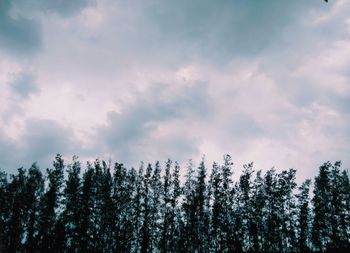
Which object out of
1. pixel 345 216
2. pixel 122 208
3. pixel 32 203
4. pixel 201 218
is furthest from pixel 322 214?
pixel 32 203

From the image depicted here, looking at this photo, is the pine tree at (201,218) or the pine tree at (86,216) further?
the pine tree at (201,218)

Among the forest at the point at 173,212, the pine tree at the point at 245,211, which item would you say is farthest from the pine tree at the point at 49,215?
the pine tree at the point at 245,211

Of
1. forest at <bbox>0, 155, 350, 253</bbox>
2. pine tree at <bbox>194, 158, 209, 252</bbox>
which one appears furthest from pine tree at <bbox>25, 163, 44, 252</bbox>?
pine tree at <bbox>194, 158, 209, 252</bbox>

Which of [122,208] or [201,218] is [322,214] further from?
[122,208]

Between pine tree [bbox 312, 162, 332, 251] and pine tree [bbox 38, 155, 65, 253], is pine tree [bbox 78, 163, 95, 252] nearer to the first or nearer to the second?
pine tree [bbox 38, 155, 65, 253]

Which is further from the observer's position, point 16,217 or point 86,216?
point 16,217

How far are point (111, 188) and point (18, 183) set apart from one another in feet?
56.6

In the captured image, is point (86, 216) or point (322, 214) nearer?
point (86, 216)

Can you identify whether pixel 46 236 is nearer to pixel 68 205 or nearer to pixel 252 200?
pixel 68 205

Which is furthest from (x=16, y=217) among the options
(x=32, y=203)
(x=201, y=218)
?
(x=201, y=218)

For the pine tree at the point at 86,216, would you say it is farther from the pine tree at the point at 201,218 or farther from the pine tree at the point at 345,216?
the pine tree at the point at 345,216

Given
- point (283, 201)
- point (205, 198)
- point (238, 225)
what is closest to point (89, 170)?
point (205, 198)

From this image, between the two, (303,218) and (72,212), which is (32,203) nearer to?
(72,212)

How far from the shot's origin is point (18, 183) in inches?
2211
